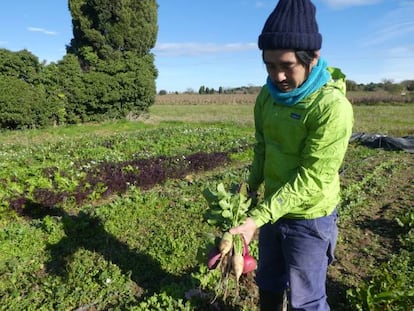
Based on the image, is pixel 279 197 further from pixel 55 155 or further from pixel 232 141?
pixel 232 141

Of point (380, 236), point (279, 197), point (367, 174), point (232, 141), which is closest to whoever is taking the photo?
point (279, 197)

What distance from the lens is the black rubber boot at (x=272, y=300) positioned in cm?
252

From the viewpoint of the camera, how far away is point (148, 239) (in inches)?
187

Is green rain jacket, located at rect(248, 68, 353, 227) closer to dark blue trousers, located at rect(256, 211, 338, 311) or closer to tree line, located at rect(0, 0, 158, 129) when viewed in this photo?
dark blue trousers, located at rect(256, 211, 338, 311)

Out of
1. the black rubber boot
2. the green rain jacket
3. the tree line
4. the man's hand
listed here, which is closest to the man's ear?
the green rain jacket

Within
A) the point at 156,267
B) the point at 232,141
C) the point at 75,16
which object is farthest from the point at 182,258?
the point at 75,16

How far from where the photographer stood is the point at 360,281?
3.94 metres

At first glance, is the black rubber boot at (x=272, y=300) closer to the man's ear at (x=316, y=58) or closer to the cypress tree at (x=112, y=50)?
the man's ear at (x=316, y=58)

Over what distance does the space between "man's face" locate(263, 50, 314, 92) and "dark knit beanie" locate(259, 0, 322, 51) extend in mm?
34

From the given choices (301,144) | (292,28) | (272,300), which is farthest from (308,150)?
(272,300)

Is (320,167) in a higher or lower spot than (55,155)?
higher

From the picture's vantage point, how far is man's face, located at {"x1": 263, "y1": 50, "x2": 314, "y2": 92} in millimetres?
1753

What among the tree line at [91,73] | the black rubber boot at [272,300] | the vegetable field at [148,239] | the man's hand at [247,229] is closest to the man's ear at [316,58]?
the man's hand at [247,229]

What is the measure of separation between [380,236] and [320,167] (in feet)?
13.1
